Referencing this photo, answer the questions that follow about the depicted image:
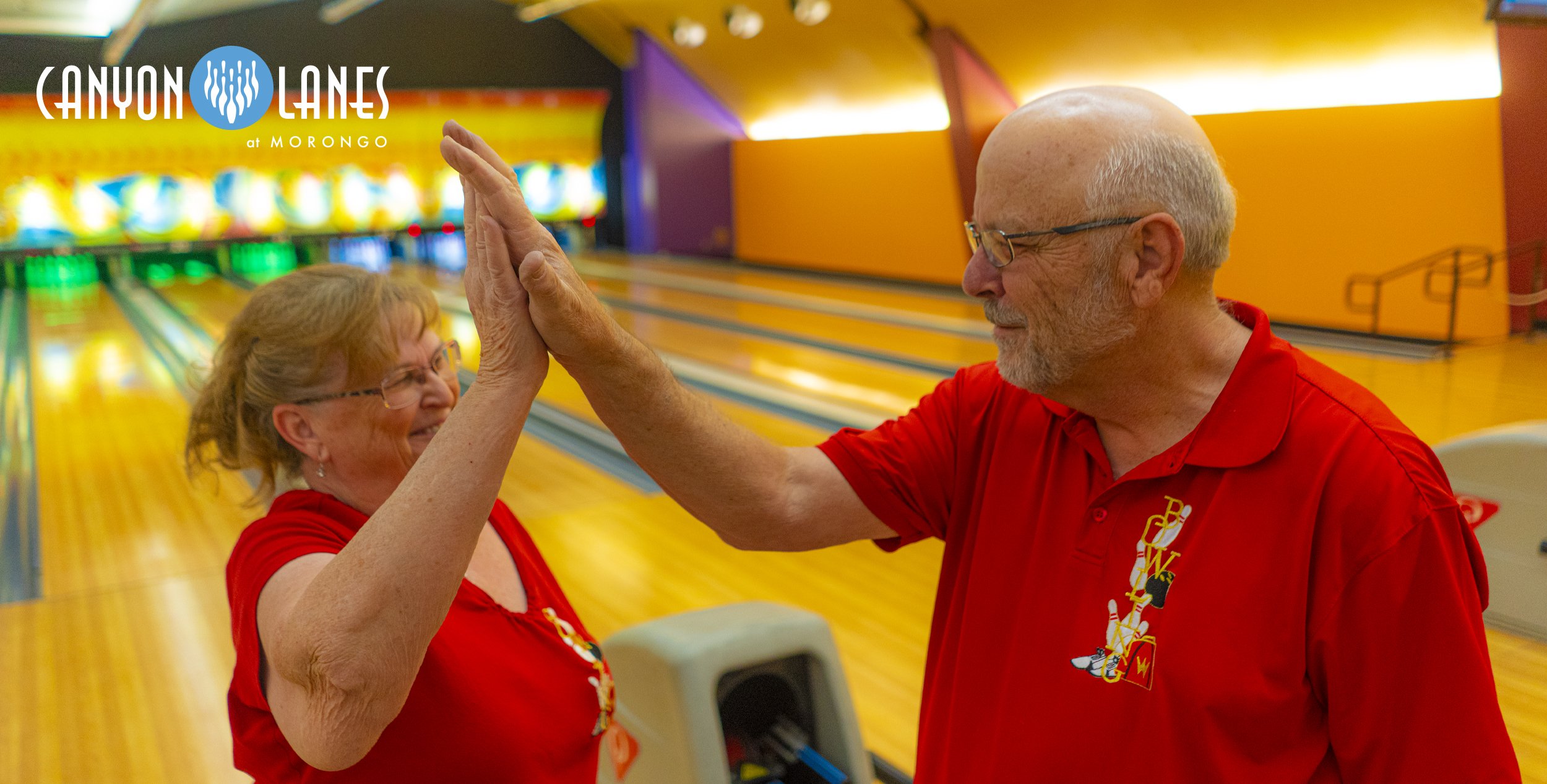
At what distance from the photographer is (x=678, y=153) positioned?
47.1 feet

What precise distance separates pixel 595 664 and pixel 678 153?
43.9ft

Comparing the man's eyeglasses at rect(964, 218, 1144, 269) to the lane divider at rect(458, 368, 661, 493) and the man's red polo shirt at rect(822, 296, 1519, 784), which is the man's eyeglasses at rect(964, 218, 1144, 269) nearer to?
the man's red polo shirt at rect(822, 296, 1519, 784)

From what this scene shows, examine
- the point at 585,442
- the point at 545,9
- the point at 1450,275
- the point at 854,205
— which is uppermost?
the point at 545,9

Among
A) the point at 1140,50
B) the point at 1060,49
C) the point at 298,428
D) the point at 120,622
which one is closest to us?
the point at 298,428

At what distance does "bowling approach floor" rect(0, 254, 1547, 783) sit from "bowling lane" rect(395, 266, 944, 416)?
27mm

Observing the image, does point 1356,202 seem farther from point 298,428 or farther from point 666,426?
point 298,428

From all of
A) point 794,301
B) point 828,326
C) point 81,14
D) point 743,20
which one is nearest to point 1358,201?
point 828,326

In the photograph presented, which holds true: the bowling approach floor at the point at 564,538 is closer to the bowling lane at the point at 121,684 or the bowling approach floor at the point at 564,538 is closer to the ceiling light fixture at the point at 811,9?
the bowling lane at the point at 121,684

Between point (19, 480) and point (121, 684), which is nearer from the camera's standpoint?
point (121, 684)

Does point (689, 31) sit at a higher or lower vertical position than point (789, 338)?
higher

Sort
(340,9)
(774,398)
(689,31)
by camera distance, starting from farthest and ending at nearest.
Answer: (689,31)
(340,9)
(774,398)

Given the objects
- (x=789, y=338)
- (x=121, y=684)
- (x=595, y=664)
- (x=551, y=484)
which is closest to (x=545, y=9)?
(x=789, y=338)

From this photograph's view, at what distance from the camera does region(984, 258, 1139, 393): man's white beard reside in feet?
3.54

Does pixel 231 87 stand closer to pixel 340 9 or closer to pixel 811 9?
pixel 340 9
